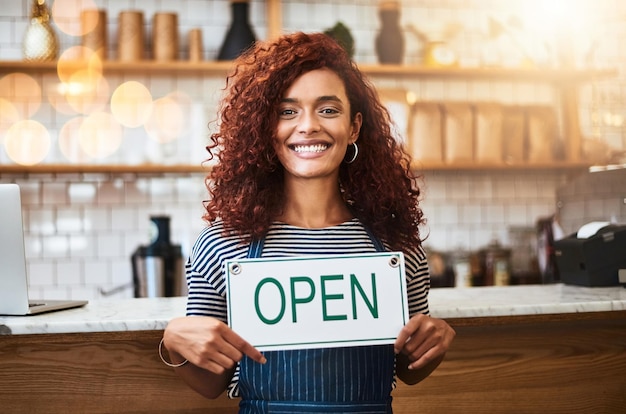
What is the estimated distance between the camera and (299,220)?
145 cm

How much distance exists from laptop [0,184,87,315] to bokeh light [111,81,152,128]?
2012 mm

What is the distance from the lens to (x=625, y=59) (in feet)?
14.1

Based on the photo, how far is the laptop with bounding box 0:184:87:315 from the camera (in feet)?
5.59

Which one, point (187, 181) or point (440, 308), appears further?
point (187, 181)

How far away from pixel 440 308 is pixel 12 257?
1065 millimetres

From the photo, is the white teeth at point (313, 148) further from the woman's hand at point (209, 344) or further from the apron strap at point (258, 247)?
the woman's hand at point (209, 344)

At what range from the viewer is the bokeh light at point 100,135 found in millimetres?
3682

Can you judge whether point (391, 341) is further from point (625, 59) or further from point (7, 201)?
point (625, 59)

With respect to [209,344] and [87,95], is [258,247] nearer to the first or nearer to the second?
[209,344]

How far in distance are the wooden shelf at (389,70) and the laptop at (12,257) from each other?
1.93m

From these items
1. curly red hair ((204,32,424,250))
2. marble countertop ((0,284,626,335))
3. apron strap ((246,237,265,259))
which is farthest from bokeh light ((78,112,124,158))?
apron strap ((246,237,265,259))

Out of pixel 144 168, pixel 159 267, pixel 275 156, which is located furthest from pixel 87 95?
pixel 275 156

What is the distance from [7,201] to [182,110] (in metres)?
2.13

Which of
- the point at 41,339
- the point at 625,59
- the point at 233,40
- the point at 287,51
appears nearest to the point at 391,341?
the point at 287,51
